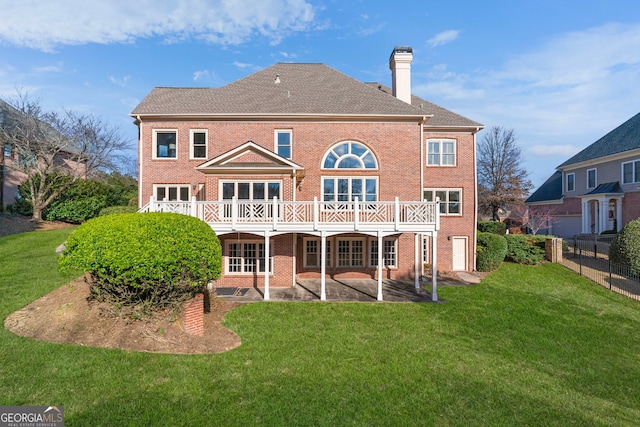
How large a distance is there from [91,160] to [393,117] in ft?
110

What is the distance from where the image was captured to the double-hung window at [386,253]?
15.9m

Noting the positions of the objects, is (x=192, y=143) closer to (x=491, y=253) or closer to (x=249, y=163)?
(x=249, y=163)

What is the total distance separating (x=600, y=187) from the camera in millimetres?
25828

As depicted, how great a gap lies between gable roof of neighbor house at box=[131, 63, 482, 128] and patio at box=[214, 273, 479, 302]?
8.63 meters

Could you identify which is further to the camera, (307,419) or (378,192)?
(378,192)

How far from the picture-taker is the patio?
39.9ft

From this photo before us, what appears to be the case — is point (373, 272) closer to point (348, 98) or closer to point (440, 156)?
point (440, 156)

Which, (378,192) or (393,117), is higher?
(393,117)

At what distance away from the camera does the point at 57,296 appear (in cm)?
938

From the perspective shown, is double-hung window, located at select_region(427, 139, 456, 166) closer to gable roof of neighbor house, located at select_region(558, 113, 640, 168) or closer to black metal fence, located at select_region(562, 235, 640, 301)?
black metal fence, located at select_region(562, 235, 640, 301)

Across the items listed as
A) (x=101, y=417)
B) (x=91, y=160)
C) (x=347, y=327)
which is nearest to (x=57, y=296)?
(x=101, y=417)

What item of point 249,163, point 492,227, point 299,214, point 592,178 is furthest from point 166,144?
point 592,178

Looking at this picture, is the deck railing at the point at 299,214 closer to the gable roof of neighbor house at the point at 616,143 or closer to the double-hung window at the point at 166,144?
the double-hung window at the point at 166,144

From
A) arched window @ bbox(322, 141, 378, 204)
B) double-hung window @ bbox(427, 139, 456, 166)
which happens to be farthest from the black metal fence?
arched window @ bbox(322, 141, 378, 204)
